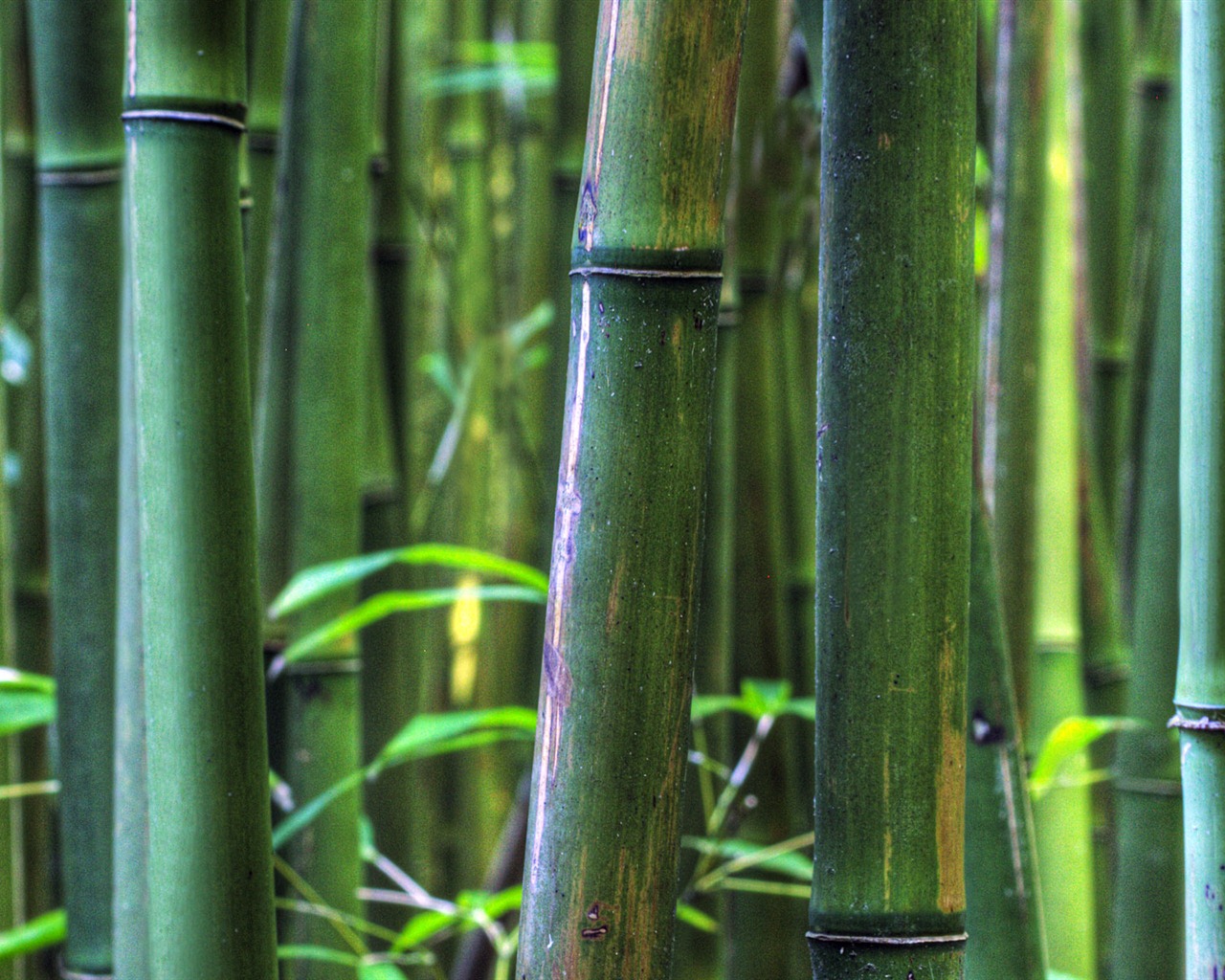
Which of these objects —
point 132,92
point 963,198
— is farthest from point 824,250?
point 132,92

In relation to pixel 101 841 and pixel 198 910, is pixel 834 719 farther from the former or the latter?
pixel 101 841

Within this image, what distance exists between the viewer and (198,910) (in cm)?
41

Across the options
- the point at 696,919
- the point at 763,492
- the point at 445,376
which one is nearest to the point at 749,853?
the point at 696,919

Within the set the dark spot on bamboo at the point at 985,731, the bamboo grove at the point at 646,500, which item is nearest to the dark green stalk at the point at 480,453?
the bamboo grove at the point at 646,500

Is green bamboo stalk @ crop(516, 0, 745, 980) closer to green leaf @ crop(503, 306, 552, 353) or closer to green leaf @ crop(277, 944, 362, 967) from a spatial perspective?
green leaf @ crop(277, 944, 362, 967)

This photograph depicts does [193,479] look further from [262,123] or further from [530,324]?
[530,324]

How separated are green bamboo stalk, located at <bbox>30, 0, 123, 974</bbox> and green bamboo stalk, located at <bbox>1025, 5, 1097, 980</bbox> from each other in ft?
1.51

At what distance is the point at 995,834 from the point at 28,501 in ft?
2.21

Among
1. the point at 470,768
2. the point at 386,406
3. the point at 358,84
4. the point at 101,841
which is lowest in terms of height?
the point at 470,768

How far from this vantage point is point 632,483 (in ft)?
1.10

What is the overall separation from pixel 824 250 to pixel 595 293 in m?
0.07

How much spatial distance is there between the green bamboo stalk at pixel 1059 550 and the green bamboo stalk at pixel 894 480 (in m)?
0.38

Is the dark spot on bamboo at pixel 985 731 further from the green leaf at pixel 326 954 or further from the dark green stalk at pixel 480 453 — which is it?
the dark green stalk at pixel 480 453

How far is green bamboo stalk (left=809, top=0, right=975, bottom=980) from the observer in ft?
1.16
